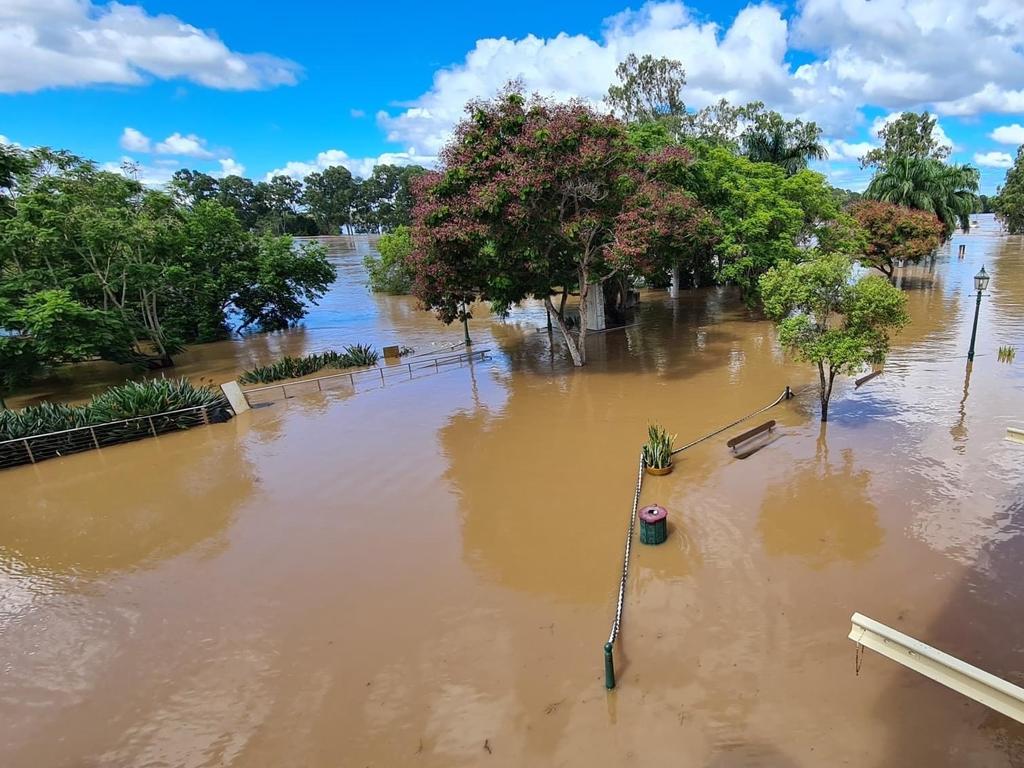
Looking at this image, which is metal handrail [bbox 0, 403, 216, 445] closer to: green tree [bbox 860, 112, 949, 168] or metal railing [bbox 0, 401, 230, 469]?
metal railing [bbox 0, 401, 230, 469]

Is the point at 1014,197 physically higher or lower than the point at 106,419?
higher

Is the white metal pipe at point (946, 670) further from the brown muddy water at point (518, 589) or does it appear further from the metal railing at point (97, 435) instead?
the metal railing at point (97, 435)

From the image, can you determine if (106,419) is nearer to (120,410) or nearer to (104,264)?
(120,410)

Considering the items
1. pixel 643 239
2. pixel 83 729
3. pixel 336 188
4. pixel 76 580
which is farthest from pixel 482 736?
pixel 336 188

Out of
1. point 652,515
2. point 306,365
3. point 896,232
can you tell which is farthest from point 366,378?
point 896,232

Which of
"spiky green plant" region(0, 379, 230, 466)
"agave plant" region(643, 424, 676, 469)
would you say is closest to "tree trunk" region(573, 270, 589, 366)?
"agave plant" region(643, 424, 676, 469)
